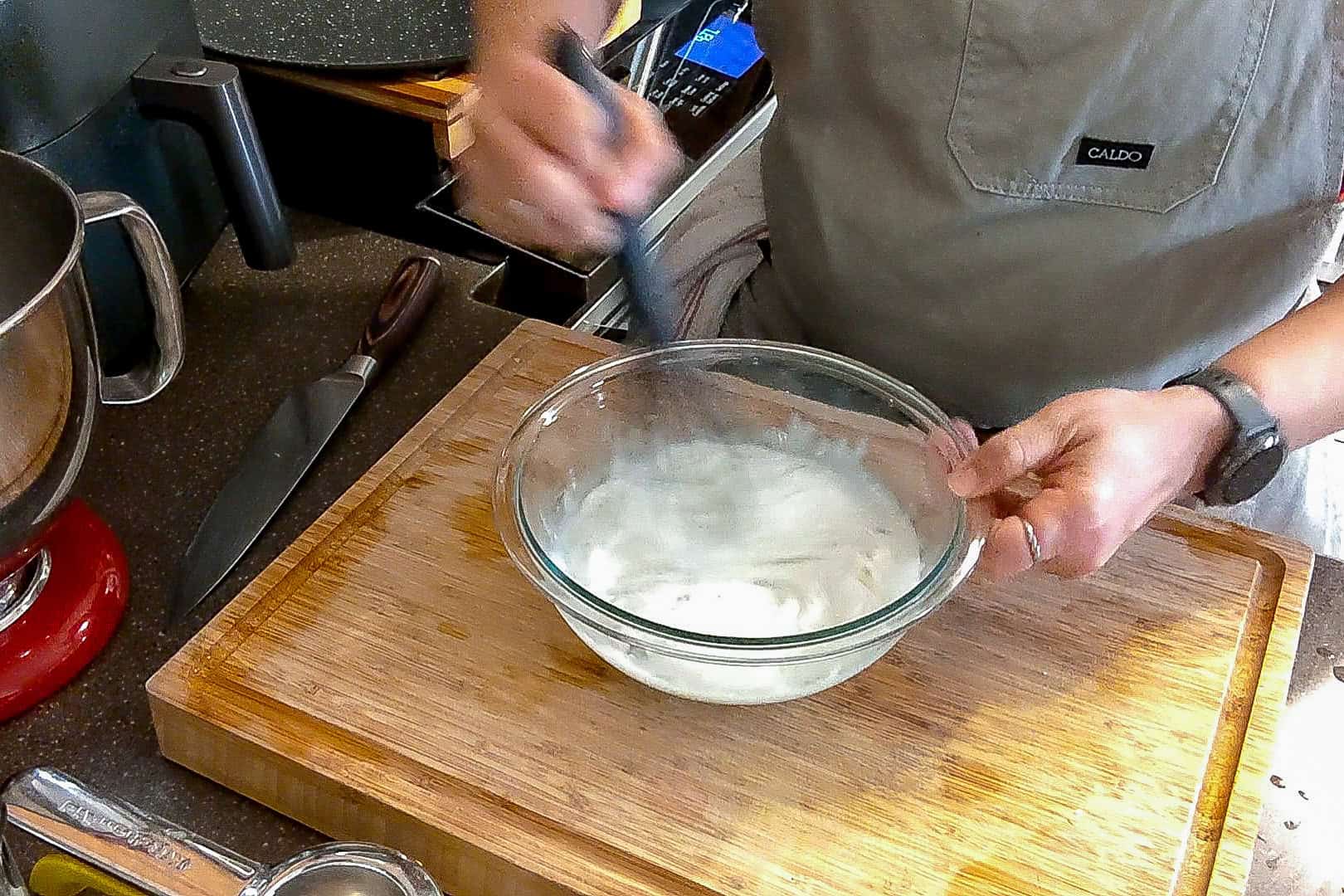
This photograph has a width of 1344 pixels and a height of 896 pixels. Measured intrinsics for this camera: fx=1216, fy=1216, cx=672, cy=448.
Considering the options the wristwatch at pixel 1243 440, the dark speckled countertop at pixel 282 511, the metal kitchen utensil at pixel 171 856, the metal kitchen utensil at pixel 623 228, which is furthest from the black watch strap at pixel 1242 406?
the metal kitchen utensil at pixel 171 856

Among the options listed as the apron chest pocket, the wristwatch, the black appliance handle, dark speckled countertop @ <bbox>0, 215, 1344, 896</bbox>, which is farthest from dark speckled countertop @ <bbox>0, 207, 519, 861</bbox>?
the wristwatch

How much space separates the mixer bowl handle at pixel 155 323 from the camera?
0.68m

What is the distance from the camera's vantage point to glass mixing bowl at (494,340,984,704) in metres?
0.61

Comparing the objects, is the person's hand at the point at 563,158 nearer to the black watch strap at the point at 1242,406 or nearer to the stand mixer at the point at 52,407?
the stand mixer at the point at 52,407

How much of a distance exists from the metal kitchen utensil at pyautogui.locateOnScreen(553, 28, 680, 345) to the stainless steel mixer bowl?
252mm

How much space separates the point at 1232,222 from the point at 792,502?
1.25 feet

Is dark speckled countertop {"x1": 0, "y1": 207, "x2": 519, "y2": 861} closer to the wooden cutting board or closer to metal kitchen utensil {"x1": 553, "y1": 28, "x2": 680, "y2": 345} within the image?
the wooden cutting board

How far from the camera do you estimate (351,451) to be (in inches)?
33.7

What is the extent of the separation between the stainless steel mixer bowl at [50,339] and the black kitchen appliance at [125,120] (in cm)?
10

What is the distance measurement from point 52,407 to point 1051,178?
0.65m

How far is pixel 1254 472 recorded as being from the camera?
74 centimetres

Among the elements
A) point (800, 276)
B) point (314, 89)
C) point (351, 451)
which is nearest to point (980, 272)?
point (800, 276)

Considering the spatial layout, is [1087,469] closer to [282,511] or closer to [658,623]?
[658,623]

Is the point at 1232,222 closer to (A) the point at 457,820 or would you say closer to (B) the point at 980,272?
(B) the point at 980,272
